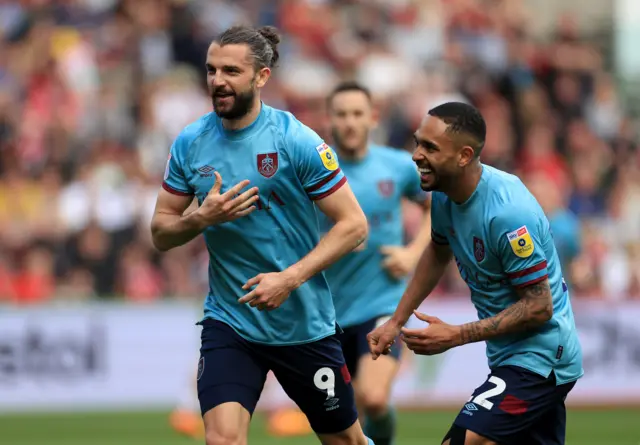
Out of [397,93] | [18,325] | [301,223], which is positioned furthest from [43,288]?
[301,223]

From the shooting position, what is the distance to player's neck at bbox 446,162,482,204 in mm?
6781

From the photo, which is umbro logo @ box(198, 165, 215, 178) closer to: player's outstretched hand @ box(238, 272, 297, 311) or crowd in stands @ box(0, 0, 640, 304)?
player's outstretched hand @ box(238, 272, 297, 311)

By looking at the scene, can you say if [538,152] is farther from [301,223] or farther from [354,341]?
[301,223]

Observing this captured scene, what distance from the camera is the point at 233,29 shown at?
280 inches

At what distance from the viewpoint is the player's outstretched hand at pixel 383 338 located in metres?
7.04

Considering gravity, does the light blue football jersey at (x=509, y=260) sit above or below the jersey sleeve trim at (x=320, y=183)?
below

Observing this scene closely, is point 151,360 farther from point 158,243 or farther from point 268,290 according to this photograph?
point 268,290

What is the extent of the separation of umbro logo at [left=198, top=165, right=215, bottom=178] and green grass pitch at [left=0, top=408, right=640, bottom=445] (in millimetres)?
5720

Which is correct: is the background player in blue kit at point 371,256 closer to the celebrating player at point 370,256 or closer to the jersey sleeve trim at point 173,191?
the celebrating player at point 370,256

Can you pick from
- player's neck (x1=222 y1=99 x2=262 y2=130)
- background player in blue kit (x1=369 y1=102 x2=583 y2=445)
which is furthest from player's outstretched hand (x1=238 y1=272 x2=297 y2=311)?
player's neck (x1=222 y1=99 x2=262 y2=130)

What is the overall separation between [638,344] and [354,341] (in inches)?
265

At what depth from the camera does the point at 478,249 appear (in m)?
6.82

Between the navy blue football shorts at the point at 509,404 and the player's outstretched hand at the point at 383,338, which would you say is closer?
the navy blue football shorts at the point at 509,404

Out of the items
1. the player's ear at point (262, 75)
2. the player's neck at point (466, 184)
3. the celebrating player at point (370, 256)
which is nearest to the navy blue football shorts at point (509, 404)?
the player's neck at point (466, 184)
